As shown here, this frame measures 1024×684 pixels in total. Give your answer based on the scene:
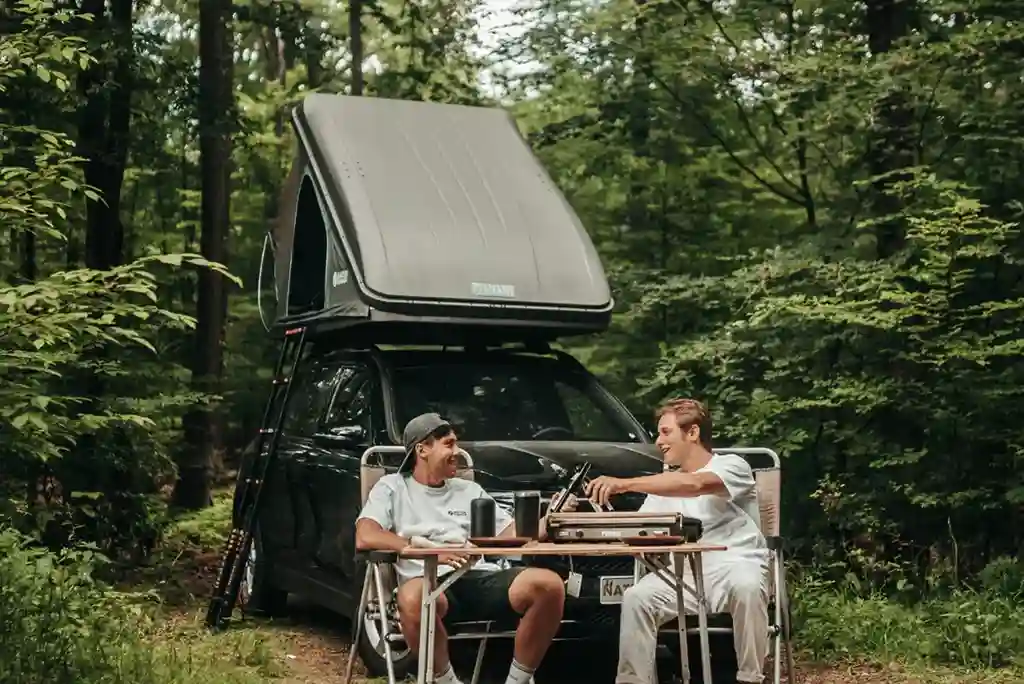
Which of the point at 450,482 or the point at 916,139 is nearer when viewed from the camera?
the point at 450,482

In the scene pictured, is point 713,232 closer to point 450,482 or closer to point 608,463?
point 608,463

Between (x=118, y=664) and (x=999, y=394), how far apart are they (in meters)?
5.65

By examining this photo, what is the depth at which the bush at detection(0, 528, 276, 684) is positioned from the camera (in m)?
5.70

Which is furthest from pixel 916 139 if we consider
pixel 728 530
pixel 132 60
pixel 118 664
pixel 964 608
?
pixel 118 664

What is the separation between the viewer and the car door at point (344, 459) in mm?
7418

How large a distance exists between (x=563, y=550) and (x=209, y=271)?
9.59 metres

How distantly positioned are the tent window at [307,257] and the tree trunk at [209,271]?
386 cm

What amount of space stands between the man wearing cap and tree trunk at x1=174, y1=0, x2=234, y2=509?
24.0 feet

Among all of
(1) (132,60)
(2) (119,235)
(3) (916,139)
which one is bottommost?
(2) (119,235)

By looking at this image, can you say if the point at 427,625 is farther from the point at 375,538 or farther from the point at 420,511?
the point at 420,511

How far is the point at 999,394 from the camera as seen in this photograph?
8586mm

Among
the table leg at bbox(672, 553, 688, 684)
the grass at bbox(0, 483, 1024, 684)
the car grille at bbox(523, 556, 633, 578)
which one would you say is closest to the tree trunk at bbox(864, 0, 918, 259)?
the grass at bbox(0, 483, 1024, 684)

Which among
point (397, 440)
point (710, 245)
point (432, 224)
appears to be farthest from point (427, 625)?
point (710, 245)

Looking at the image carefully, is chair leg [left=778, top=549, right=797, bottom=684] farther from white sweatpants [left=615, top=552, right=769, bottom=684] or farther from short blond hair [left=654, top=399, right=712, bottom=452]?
short blond hair [left=654, top=399, right=712, bottom=452]
